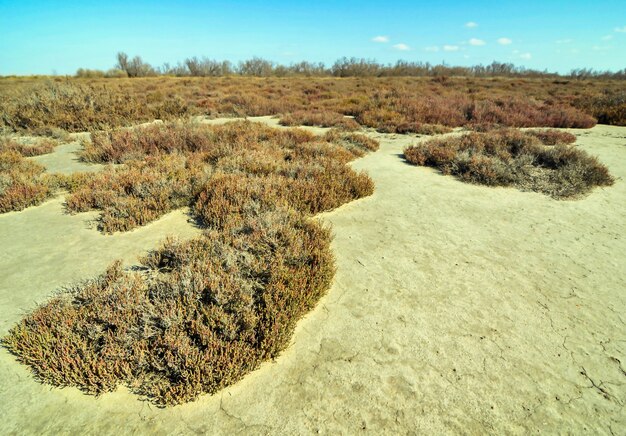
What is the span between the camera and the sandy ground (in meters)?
2.38

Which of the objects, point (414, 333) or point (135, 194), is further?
point (135, 194)

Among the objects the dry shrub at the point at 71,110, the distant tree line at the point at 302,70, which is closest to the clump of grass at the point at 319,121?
the dry shrub at the point at 71,110

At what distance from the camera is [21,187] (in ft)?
19.9

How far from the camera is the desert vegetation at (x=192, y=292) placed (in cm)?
259

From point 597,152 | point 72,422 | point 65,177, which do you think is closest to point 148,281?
point 72,422

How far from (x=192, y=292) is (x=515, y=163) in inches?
333

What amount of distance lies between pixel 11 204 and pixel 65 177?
1339 mm

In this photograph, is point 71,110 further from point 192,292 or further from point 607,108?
point 607,108

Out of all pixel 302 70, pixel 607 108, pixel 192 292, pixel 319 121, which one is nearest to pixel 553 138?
pixel 319 121

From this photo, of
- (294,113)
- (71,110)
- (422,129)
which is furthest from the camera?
(294,113)

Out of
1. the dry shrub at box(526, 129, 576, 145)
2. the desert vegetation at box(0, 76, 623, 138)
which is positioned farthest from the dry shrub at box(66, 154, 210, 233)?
the dry shrub at box(526, 129, 576, 145)

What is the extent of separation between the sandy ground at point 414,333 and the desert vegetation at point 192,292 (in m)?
0.19

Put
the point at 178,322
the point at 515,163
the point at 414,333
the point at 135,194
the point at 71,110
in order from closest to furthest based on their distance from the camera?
the point at 178,322 < the point at 414,333 < the point at 135,194 < the point at 515,163 < the point at 71,110

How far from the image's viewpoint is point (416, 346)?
3.03 metres
